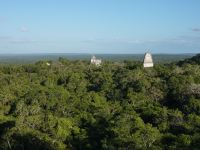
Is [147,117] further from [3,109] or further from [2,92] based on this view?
[2,92]

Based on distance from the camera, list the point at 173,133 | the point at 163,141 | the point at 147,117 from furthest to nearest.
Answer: the point at 147,117 < the point at 173,133 < the point at 163,141

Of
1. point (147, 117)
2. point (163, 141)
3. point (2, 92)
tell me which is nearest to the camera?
point (163, 141)

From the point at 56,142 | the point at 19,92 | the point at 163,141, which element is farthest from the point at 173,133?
the point at 19,92

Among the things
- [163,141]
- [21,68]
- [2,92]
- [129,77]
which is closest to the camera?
[163,141]

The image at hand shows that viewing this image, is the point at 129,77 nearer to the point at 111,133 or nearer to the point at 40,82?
the point at 40,82

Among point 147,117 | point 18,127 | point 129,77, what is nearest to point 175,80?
point 129,77

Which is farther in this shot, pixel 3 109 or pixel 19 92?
pixel 19 92
